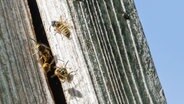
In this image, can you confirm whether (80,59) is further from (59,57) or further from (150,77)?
(150,77)

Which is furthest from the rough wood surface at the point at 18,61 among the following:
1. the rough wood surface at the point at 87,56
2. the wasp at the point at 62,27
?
the wasp at the point at 62,27

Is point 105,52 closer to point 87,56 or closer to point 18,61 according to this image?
point 87,56

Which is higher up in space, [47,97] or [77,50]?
[77,50]

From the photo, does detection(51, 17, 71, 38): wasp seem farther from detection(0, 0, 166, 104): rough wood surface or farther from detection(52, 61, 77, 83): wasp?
detection(52, 61, 77, 83): wasp

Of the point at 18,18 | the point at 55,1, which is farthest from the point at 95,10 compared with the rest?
the point at 18,18

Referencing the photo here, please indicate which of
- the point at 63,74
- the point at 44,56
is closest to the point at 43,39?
the point at 44,56
